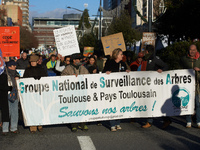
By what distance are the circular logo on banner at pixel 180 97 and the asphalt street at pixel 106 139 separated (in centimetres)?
53

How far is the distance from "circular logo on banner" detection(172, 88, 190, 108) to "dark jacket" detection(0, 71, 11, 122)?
3719mm

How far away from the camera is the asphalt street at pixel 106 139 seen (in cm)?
686

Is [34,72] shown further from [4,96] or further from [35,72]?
[4,96]

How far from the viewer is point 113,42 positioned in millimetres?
16078

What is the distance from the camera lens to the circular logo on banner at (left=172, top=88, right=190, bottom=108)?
344 inches

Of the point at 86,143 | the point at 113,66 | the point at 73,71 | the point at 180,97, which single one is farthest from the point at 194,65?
the point at 86,143

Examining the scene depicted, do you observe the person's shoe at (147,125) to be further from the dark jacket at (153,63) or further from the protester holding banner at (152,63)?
the dark jacket at (153,63)

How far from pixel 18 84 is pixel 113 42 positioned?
8356 mm

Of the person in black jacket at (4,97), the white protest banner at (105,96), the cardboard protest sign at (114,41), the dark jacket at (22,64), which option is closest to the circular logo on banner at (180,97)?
the white protest banner at (105,96)

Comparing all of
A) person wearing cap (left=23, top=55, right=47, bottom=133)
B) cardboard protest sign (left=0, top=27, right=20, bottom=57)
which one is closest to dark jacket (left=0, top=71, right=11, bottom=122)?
person wearing cap (left=23, top=55, right=47, bottom=133)

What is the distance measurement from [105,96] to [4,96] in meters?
2.19

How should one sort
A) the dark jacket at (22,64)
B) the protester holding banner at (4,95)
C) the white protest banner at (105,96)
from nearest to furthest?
the protester holding banner at (4,95) < the white protest banner at (105,96) < the dark jacket at (22,64)

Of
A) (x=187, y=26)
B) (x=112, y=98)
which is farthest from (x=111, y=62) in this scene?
(x=187, y=26)

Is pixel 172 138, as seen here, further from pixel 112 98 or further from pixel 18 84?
pixel 18 84
